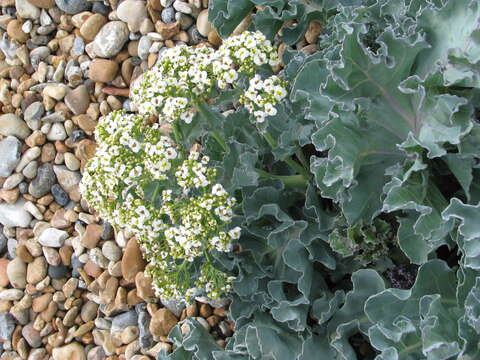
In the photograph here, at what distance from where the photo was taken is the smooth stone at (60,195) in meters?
3.00

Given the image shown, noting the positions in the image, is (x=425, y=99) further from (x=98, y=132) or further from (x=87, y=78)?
(x=87, y=78)

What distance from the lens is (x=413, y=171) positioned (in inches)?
66.1

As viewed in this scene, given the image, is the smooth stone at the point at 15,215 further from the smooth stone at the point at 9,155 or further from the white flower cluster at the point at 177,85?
the white flower cluster at the point at 177,85

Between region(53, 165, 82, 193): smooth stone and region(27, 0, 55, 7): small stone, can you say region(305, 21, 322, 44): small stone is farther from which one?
region(27, 0, 55, 7): small stone

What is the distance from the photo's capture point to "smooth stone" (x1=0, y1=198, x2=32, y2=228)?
304 cm

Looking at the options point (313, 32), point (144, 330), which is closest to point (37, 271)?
point (144, 330)

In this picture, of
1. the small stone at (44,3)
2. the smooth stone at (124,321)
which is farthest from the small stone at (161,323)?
the small stone at (44,3)

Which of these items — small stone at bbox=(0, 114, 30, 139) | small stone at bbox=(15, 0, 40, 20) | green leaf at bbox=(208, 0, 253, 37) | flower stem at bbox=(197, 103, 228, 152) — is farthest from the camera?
small stone at bbox=(15, 0, 40, 20)

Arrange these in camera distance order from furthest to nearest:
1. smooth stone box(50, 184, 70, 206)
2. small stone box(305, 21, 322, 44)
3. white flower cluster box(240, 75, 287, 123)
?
smooth stone box(50, 184, 70, 206) < small stone box(305, 21, 322, 44) < white flower cluster box(240, 75, 287, 123)

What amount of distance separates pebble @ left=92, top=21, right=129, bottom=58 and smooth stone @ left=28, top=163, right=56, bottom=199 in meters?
0.62

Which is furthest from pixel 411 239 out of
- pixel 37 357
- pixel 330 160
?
pixel 37 357

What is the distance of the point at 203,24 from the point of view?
276 cm

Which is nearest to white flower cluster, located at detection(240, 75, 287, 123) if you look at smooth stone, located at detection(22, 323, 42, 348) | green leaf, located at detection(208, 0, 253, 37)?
green leaf, located at detection(208, 0, 253, 37)

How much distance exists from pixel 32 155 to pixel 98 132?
1.29 metres
